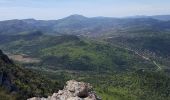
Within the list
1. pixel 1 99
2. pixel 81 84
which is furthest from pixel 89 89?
pixel 1 99

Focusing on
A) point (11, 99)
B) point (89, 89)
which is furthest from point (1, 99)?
point (89, 89)

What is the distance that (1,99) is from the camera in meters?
193

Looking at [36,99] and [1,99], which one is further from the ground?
[36,99]

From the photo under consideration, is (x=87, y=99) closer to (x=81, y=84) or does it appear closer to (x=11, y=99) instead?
(x=81, y=84)

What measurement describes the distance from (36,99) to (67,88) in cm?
871

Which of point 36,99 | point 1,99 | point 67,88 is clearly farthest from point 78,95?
point 1,99

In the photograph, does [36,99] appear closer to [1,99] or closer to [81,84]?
[81,84]

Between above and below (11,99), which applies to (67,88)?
above

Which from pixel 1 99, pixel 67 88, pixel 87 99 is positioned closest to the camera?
pixel 87 99

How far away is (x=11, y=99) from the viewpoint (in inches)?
7830

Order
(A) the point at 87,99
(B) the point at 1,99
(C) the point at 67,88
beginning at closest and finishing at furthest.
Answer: (A) the point at 87,99 → (C) the point at 67,88 → (B) the point at 1,99

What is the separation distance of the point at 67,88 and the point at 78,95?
12.1ft

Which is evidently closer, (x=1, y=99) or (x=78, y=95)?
(x=78, y=95)

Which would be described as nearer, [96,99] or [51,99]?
[51,99]
